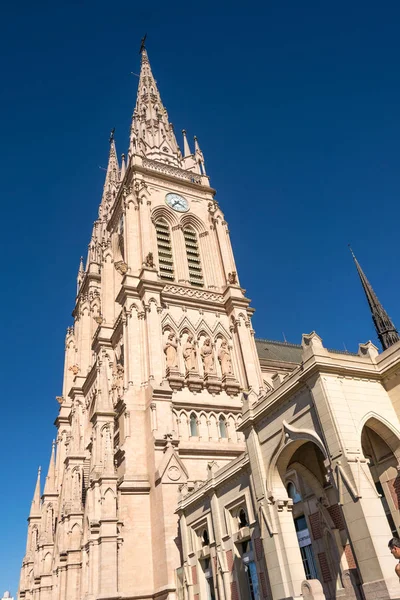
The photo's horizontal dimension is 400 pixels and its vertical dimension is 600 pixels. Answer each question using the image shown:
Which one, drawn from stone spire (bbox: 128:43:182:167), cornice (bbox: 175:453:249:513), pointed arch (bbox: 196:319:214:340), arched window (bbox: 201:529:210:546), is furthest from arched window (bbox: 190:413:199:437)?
stone spire (bbox: 128:43:182:167)

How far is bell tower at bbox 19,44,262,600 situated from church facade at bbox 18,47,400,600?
0.40ft

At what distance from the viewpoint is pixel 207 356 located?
3812 centimetres

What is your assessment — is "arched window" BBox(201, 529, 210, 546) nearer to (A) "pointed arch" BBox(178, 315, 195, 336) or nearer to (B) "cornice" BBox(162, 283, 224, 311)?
(A) "pointed arch" BBox(178, 315, 195, 336)

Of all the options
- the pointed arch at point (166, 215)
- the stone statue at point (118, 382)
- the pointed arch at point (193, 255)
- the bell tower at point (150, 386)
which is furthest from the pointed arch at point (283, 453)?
the pointed arch at point (166, 215)

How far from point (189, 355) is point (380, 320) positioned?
30.4 metres

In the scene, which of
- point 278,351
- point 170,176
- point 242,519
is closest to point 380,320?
point 278,351

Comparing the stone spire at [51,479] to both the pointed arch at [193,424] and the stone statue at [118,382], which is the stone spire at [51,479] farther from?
the pointed arch at [193,424]

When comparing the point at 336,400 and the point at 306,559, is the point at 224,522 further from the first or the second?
the point at 336,400

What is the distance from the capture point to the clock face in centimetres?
4762

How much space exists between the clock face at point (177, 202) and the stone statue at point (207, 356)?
1503 cm

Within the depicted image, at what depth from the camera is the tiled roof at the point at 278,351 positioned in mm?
54438

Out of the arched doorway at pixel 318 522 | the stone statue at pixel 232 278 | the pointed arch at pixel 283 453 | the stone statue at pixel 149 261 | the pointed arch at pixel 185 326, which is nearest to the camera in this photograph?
the pointed arch at pixel 283 453

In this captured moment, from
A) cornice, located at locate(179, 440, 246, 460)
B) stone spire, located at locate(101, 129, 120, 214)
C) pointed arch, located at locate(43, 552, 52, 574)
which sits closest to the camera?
cornice, located at locate(179, 440, 246, 460)

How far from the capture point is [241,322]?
4056 centimetres
